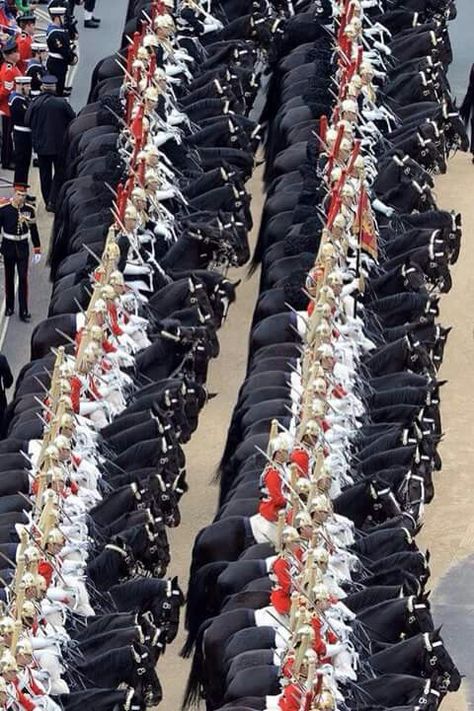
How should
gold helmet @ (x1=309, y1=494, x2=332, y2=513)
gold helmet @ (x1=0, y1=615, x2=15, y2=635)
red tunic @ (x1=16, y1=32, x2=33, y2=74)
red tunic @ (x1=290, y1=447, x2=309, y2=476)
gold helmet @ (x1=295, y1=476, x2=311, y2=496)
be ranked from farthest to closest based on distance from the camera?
red tunic @ (x1=16, y1=32, x2=33, y2=74)
red tunic @ (x1=290, y1=447, x2=309, y2=476)
gold helmet @ (x1=295, y1=476, x2=311, y2=496)
gold helmet @ (x1=309, y1=494, x2=332, y2=513)
gold helmet @ (x1=0, y1=615, x2=15, y2=635)

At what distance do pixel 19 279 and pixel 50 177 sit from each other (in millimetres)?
2219

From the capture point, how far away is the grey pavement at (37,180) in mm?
21500

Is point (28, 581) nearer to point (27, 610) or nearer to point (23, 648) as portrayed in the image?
point (27, 610)

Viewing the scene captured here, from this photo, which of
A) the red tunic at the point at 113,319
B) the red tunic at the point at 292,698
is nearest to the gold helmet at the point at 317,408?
the red tunic at the point at 113,319

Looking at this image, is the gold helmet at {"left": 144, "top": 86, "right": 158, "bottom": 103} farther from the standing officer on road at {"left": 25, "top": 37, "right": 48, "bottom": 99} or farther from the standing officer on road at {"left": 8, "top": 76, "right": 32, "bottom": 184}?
the standing officer on road at {"left": 25, "top": 37, "right": 48, "bottom": 99}

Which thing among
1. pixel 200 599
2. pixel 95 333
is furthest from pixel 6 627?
pixel 95 333

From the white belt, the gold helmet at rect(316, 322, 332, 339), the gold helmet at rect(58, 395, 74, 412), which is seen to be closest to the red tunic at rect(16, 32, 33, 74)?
the white belt

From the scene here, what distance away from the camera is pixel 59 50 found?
2392cm

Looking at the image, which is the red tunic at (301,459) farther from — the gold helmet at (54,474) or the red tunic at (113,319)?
the red tunic at (113,319)

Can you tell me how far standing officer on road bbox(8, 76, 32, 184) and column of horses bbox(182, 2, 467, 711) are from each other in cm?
181

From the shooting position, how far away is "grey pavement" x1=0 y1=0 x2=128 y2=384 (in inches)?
846

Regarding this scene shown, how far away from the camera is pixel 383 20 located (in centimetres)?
2433

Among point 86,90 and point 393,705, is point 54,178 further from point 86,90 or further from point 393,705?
point 393,705

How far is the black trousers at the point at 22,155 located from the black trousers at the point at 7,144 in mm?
1040
